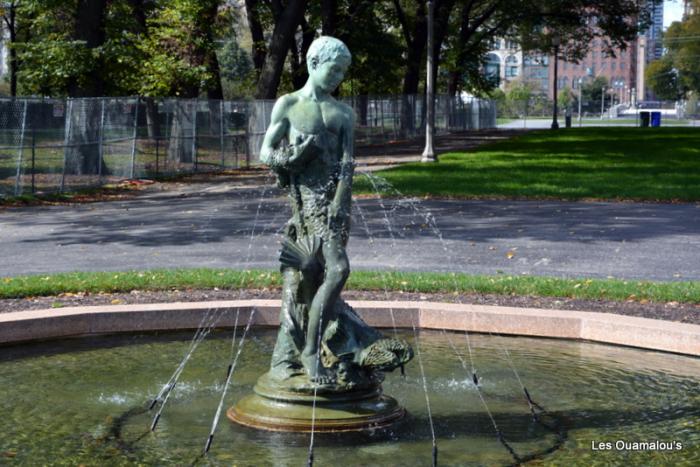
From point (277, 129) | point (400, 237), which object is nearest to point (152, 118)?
point (400, 237)

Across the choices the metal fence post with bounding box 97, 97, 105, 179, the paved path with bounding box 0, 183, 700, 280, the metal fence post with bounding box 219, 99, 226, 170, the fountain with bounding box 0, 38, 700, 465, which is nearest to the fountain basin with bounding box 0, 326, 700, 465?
the fountain with bounding box 0, 38, 700, 465

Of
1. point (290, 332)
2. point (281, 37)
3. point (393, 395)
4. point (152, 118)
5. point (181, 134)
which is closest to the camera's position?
point (290, 332)

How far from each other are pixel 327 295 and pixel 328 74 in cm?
129

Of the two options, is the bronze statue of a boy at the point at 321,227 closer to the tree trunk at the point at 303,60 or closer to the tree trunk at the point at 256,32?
the tree trunk at the point at 303,60

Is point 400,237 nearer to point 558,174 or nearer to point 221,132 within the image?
point 558,174

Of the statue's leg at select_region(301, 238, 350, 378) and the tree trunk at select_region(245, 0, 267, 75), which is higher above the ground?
the tree trunk at select_region(245, 0, 267, 75)

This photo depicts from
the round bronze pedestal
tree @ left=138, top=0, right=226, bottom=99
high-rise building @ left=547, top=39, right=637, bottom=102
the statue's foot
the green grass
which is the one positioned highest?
high-rise building @ left=547, top=39, right=637, bottom=102

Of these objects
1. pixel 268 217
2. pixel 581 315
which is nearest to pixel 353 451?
pixel 581 315

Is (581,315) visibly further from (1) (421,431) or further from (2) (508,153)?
(2) (508,153)

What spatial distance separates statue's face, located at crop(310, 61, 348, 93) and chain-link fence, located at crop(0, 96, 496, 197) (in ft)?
57.6

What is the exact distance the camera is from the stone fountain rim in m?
9.34

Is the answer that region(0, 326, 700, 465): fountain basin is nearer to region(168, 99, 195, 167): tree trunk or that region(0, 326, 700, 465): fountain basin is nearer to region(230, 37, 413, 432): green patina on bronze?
region(230, 37, 413, 432): green patina on bronze

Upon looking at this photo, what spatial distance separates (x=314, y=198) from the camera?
6.65 metres

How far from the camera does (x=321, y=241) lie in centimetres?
664
